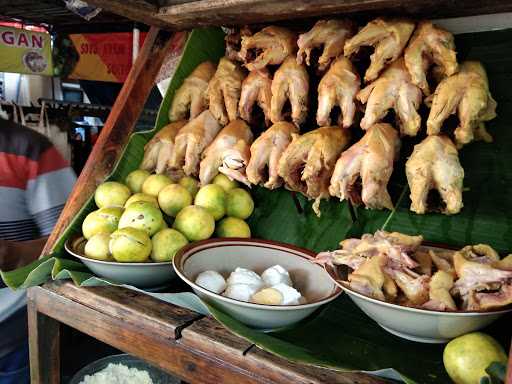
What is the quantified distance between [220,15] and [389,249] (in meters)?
1.17

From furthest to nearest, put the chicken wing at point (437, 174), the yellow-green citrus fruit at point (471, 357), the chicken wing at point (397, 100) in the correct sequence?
the chicken wing at point (397, 100) < the chicken wing at point (437, 174) < the yellow-green citrus fruit at point (471, 357)

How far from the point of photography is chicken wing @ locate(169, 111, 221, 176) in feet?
6.09

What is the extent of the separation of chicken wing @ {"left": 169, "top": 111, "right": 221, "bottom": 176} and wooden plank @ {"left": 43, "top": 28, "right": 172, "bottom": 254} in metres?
0.28

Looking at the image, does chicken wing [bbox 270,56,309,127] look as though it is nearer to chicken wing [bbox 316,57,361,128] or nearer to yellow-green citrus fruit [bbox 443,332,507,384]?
chicken wing [bbox 316,57,361,128]

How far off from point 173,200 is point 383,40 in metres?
1.02

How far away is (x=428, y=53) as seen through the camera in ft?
4.71

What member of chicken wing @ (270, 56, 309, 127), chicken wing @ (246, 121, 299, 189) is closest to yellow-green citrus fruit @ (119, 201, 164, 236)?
chicken wing @ (246, 121, 299, 189)

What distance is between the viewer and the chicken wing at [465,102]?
51.7 inches

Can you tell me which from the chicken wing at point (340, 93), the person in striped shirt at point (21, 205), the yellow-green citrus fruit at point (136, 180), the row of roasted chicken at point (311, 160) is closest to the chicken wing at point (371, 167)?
the row of roasted chicken at point (311, 160)

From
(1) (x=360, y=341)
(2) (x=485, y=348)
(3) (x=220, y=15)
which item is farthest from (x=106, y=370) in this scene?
(3) (x=220, y=15)

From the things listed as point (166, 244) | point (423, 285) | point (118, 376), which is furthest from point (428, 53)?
point (118, 376)

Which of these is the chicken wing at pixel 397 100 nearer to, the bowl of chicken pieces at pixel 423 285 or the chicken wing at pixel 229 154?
the bowl of chicken pieces at pixel 423 285

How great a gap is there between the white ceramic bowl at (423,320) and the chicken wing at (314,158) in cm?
45

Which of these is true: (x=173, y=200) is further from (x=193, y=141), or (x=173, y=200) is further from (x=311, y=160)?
(x=311, y=160)
